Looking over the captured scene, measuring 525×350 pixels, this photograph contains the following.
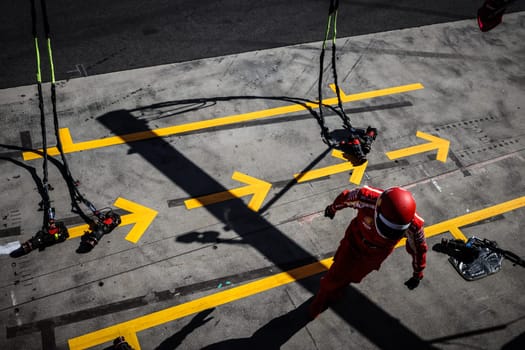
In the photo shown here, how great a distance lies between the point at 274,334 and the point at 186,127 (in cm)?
460

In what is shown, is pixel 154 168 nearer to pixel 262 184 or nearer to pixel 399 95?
pixel 262 184

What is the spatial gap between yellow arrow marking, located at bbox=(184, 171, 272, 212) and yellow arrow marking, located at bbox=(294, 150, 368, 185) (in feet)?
2.30

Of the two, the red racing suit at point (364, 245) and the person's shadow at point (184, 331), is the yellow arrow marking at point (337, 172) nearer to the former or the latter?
the red racing suit at point (364, 245)

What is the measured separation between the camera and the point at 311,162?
8469mm

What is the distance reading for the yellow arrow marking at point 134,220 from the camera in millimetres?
7062

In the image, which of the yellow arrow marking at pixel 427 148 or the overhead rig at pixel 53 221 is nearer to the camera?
the overhead rig at pixel 53 221

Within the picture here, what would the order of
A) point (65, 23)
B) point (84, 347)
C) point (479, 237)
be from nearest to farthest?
point (84, 347) → point (479, 237) → point (65, 23)

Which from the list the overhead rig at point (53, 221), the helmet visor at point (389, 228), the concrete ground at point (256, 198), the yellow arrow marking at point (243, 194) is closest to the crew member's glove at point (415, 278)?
the helmet visor at point (389, 228)

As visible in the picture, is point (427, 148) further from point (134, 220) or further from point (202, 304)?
point (134, 220)

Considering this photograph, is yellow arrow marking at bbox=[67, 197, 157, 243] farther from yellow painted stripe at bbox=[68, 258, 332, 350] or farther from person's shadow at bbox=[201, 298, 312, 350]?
person's shadow at bbox=[201, 298, 312, 350]

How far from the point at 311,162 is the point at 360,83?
10.0ft

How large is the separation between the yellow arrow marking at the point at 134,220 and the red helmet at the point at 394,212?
13.2 ft

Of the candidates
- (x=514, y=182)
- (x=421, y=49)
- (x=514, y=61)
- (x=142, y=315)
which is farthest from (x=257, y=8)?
(x=142, y=315)

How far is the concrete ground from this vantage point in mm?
6266
